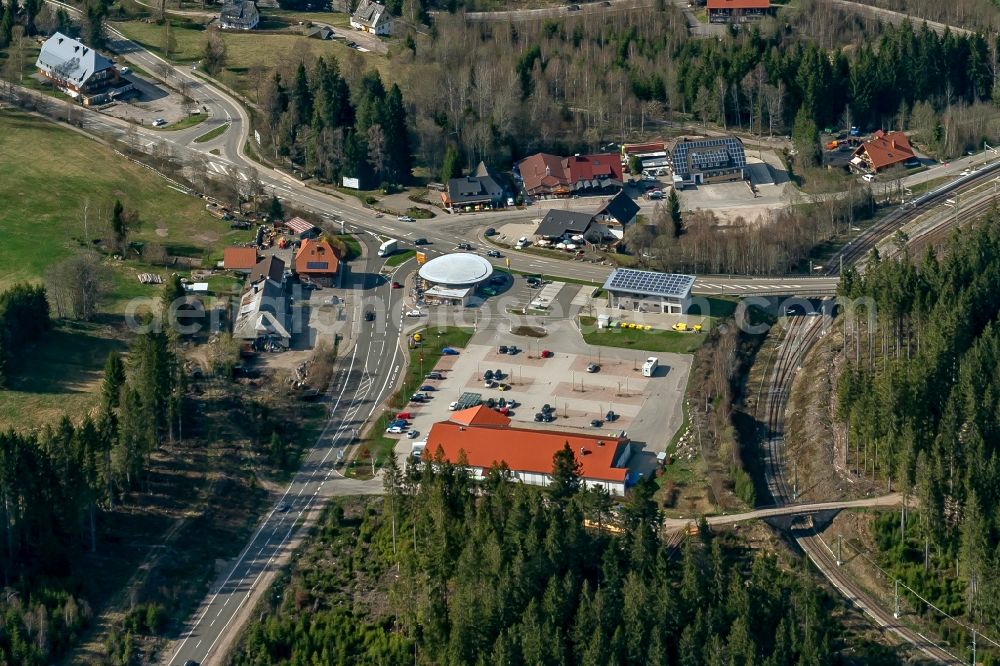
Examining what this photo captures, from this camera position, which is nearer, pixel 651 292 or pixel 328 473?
pixel 328 473

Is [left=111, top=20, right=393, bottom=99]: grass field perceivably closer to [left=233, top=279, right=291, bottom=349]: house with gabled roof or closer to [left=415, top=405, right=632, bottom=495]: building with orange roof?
[left=233, top=279, right=291, bottom=349]: house with gabled roof

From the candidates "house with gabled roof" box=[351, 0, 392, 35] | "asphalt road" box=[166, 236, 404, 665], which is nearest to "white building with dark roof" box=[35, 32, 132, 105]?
"house with gabled roof" box=[351, 0, 392, 35]

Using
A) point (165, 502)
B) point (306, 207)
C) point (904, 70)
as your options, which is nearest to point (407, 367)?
point (165, 502)

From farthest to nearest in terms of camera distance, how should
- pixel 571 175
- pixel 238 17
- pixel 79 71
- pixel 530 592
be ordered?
pixel 238 17
pixel 79 71
pixel 571 175
pixel 530 592

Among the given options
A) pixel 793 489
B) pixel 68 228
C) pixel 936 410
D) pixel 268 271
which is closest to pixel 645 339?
pixel 793 489

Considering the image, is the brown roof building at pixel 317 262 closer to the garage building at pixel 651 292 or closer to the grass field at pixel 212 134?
the garage building at pixel 651 292

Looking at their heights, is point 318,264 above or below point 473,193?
below

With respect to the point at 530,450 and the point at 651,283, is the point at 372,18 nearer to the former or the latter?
the point at 651,283

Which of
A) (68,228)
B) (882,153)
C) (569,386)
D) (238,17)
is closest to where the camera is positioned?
(569,386)
